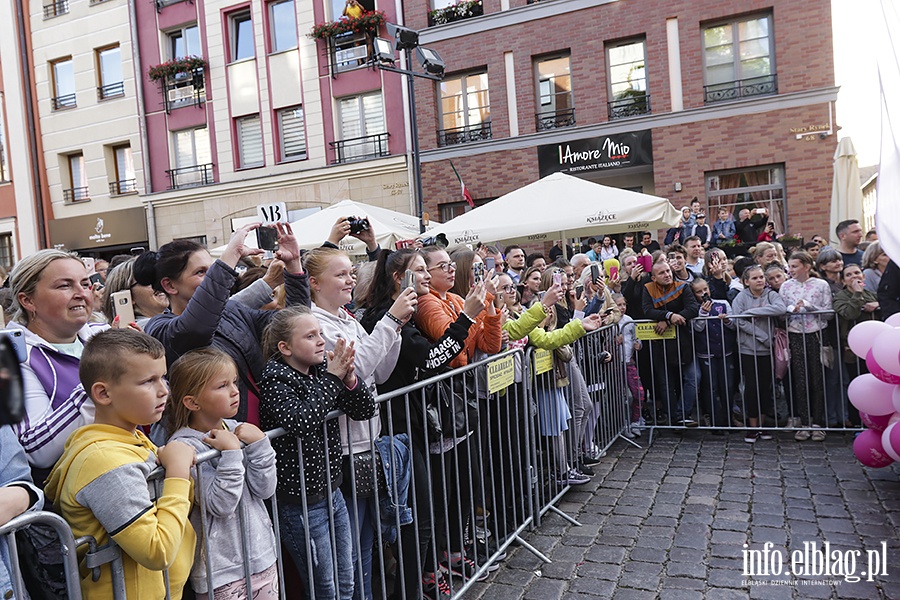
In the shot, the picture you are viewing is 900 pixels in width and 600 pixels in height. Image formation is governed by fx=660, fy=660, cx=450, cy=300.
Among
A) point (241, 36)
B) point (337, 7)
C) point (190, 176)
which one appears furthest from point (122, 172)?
point (337, 7)

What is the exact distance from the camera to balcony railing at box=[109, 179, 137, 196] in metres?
22.8

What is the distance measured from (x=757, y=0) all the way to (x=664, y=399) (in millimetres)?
11544

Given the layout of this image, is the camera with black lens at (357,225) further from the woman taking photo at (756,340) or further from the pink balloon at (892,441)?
the woman taking photo at (756,340)

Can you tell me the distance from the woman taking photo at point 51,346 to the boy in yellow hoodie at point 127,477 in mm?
103

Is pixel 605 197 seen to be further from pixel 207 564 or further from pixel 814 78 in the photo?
pixel 814 78

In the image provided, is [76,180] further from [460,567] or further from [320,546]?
[320,546]

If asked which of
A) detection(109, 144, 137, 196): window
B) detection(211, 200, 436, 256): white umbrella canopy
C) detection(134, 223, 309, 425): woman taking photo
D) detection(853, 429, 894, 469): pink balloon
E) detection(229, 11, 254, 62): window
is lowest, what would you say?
detection(853, 429, 894, 469): pink balloon

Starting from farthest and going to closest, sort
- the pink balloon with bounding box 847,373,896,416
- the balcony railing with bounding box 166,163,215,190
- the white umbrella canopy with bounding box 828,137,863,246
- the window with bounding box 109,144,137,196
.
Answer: the window with bounding box 109,144,137,196 → the balcony railing with bounding box 166,163,215,190 → the white umbrella canopy with bounding box 828,137,863,246 → the pink balloon with bounding box 847,373,896,416

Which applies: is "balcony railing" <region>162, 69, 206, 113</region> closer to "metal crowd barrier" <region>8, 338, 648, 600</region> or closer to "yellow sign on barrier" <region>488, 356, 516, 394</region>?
"metal crowd barrier" <region>8, 338, 648, 600</region>

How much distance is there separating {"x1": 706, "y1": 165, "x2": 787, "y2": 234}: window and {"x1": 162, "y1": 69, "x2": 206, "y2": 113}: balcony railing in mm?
15792

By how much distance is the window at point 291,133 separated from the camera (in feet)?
66.3

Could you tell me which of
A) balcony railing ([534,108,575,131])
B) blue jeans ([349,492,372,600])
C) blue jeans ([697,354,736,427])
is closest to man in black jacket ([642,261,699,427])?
blue jeans ([697,354,736,427])

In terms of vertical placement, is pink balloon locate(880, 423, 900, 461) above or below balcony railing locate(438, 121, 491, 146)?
below

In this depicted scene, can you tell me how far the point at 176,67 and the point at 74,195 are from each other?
645 cm
